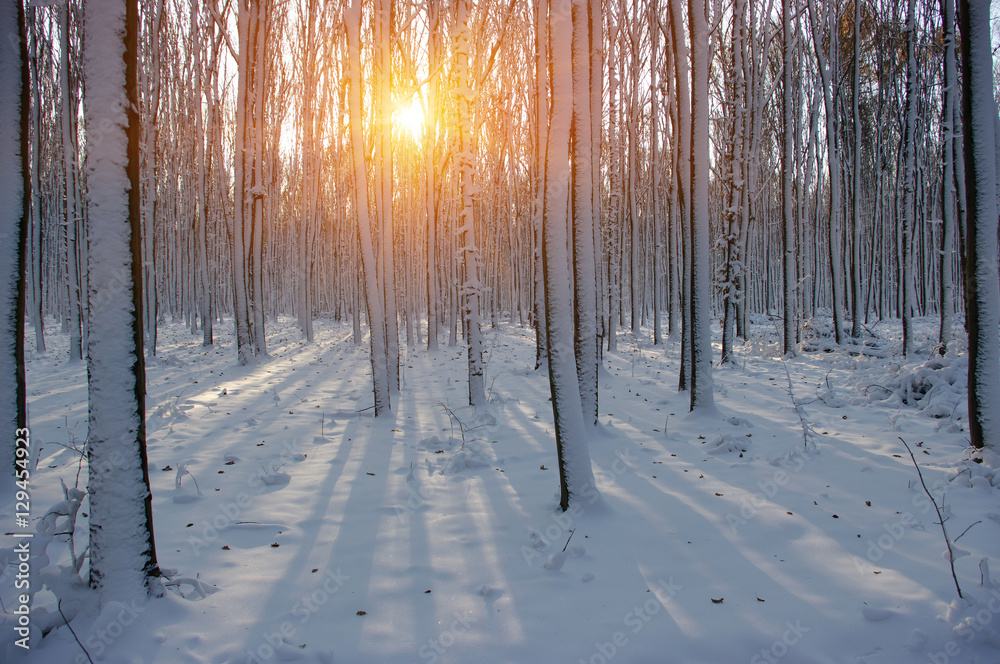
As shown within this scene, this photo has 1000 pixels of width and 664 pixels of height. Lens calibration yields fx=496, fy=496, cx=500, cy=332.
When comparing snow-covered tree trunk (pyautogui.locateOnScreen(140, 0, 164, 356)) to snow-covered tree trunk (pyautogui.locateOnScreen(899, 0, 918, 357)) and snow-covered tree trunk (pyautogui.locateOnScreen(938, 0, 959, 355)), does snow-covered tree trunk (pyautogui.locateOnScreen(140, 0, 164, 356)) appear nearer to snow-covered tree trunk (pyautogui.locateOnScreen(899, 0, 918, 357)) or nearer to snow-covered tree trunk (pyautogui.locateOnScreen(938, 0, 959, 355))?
snow-covered tree trunk (pyautogui.locateOnScreen(938, 0, 959, 355))

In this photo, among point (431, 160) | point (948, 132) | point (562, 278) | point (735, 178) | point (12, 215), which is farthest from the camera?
point (431, 160)

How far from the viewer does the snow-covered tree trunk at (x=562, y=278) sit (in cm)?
321

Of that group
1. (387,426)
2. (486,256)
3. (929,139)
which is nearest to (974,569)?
(387,426)

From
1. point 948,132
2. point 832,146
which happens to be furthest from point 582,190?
point 832,146

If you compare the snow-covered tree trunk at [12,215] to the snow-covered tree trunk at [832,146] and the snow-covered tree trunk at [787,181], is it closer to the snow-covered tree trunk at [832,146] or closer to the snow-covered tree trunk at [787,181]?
the snow-covered tree trunk at [787,181]

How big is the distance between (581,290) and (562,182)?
107 cm

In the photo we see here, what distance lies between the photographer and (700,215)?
18.6 feet

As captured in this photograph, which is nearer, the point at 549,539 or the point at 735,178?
the point at 549,539

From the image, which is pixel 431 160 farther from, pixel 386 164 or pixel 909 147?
pixel 909 147

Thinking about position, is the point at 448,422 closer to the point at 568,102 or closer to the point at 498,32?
the point at 568,102

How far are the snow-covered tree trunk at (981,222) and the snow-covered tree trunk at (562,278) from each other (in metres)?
3.08

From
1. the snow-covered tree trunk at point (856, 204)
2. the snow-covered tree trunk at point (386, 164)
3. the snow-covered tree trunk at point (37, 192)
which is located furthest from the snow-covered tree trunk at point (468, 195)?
the snow-covered tree trunk at point (856, 204)

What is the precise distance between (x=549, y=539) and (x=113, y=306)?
2522 mm

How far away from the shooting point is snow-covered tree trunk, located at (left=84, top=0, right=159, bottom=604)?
210cm
